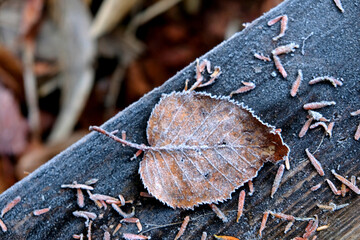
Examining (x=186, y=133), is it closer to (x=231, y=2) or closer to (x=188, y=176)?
(x=188, y=176)

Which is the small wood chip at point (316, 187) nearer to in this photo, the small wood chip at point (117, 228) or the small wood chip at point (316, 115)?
the small wood chip at point (316, 115)

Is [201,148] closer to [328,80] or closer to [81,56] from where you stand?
[328,80]

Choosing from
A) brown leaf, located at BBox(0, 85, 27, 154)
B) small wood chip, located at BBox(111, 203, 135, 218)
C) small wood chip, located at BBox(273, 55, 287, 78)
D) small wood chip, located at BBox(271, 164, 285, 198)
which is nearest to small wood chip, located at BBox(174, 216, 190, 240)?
small wood chip, located at BBox(111, 203, 135, 218)

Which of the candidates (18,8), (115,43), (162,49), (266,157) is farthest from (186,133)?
(18,8)

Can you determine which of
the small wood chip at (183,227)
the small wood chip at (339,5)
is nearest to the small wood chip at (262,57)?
the small wood chip at (339,5)

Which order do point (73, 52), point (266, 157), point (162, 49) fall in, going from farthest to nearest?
point (162, 49) < point (73, 52) < point (266, 157)

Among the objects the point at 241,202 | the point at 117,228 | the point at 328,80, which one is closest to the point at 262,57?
the point at 328,80
